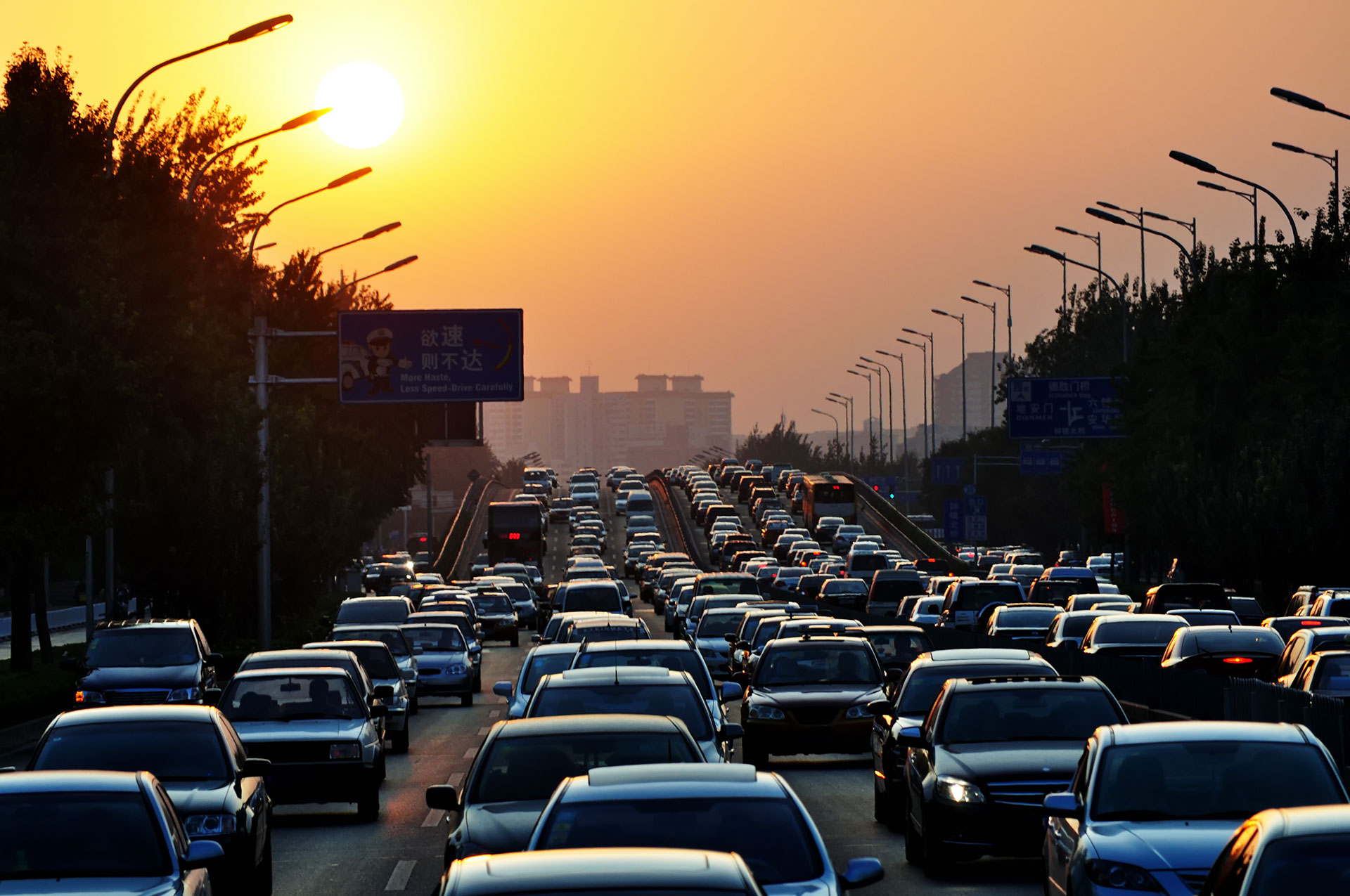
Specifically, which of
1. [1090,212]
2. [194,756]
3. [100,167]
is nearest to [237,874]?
[194,756]

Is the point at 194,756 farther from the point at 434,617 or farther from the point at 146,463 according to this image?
the point at 146,463

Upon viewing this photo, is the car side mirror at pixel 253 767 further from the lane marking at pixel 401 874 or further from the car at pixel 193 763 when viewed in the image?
the lane marking at pixel 401 874

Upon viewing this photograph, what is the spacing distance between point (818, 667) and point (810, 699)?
1.02m

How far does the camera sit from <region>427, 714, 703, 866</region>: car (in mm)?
12164

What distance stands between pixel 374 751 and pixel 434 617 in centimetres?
2131

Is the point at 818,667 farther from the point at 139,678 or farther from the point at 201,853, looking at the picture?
the point at 201,853

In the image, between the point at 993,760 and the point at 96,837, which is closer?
the point at 96,837

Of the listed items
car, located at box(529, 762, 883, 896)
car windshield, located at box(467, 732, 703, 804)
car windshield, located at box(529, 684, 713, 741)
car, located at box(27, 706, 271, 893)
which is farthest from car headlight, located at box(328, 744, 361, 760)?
car, located at box(529, 762, 883, 896)

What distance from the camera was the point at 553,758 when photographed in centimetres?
1241

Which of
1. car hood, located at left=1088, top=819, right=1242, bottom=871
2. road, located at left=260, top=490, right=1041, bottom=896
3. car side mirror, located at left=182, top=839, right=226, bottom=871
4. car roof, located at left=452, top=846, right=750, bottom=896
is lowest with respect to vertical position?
road, located at left=260, top=490, right=1041, bottom=896

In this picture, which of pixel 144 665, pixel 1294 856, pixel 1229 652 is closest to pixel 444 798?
pixel 1294 856

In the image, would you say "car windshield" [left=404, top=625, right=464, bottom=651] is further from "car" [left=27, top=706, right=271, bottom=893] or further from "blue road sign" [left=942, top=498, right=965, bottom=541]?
"blue road sign" [left=942, top=498, right=965, bottom=541]

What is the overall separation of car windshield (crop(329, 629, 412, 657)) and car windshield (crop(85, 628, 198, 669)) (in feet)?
17.6

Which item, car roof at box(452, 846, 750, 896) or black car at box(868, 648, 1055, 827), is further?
black car at box(868, 648, 1055, 827)
